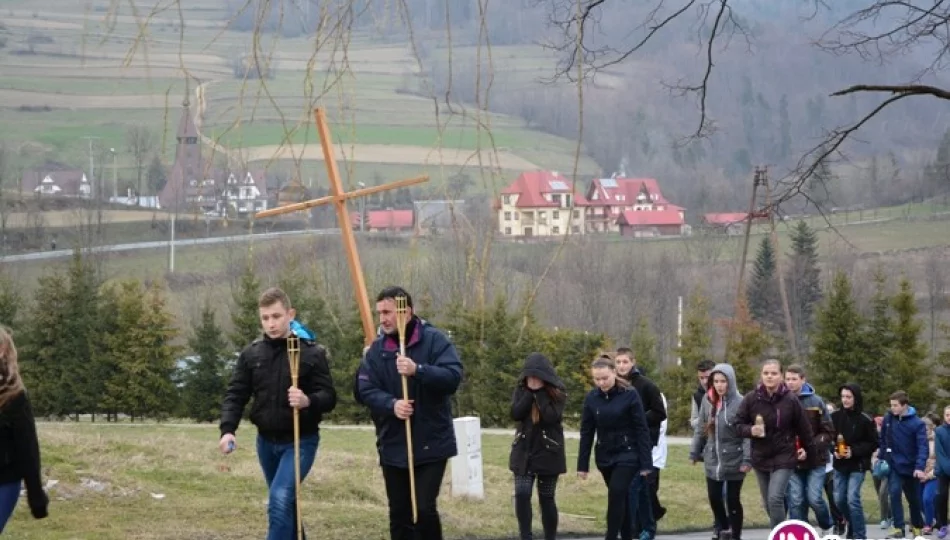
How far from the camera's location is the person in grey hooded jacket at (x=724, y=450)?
1565cm

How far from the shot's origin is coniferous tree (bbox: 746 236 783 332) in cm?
8625

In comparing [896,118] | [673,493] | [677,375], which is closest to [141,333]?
[677,375]

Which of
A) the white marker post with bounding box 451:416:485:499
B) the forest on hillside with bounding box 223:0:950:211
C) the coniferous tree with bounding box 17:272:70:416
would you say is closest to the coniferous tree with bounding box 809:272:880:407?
the forest on hillside with bounding box 223:0:950:211

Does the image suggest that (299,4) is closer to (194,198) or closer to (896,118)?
(194,198)

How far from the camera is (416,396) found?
10703mm

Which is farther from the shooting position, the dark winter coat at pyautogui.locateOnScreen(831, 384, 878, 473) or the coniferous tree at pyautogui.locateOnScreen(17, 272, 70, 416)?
the coniferous tree at pyautogui.locateOnScreen(17, 272, 70, 416)

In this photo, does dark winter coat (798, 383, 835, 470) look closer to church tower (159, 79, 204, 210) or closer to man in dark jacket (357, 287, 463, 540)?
man in dark jacket (357, 287, 463, 540)

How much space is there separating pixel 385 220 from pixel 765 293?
74.0 metres

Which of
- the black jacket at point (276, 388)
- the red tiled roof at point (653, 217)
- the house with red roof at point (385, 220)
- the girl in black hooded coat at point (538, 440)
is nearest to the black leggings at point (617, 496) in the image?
the girl in black hooded coat at point (538, 440)

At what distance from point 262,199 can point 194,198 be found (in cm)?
95

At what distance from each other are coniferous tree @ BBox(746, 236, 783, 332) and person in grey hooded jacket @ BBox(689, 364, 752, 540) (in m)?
69.6

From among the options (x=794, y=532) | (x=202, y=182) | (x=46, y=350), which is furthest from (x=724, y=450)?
(x=46, y=350)

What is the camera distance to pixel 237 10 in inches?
231

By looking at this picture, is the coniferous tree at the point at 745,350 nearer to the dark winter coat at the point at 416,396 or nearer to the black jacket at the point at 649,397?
the black jacket at the point at 649,397
